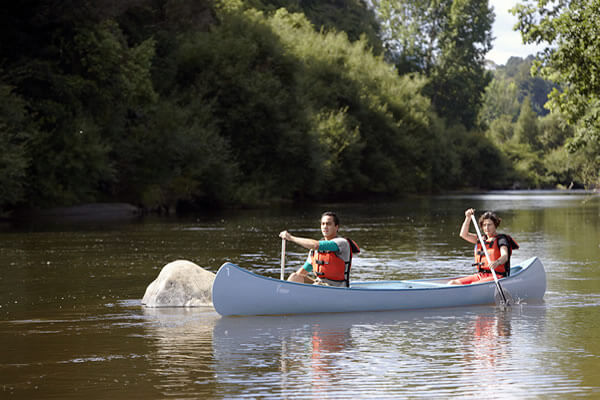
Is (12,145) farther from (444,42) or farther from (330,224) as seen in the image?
(444,42)

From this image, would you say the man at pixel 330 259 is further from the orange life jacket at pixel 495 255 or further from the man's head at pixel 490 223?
the orange life jacket at pixel 495 255

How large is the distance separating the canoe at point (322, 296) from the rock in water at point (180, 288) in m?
1.09

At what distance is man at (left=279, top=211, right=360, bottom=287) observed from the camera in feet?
36.2

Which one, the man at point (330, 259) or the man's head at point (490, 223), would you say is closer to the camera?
the man at point (330, 259)

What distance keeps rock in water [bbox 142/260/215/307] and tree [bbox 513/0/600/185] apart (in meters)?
12.1

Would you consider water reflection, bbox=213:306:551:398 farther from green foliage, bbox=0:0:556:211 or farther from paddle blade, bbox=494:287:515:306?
green foliage, bbox=0:0:556:211

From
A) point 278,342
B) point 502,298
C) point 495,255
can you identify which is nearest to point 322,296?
point 278,342

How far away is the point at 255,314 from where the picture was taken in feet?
36.5

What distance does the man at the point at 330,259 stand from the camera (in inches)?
434

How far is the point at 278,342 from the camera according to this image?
31.3ft

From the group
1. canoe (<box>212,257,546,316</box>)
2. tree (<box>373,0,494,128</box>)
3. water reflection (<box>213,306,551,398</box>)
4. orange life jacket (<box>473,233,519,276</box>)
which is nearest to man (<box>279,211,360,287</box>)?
canoe (<box>212,257,546,316</box>)

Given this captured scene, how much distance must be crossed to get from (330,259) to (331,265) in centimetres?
8

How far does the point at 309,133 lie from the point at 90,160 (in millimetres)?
16504

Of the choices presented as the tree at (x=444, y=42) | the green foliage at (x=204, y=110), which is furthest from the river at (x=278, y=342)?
the tree at (x=444, y=42)
